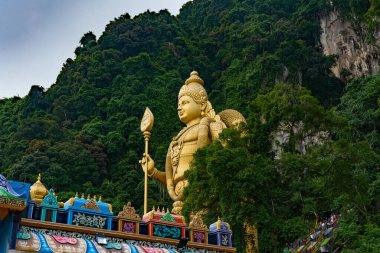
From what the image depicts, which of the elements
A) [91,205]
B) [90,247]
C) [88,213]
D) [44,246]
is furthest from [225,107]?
[44,246]

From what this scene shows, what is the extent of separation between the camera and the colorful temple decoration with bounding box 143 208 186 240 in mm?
9047

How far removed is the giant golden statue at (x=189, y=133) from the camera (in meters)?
16.3

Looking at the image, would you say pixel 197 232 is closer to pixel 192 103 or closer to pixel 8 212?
pixel 8 212

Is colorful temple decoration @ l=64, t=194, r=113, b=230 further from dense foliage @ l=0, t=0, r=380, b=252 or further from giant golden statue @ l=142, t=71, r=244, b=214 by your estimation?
giant golden statue @ l=142, t=71, r=244, b=214

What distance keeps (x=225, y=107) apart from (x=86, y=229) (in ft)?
69.4

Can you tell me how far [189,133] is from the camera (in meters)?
16.7

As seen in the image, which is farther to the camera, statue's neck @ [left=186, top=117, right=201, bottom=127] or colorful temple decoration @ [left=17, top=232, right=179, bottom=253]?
statue's neck @ [left=186, top=117, right=201, bottom=127]

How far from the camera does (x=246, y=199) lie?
12023 mm

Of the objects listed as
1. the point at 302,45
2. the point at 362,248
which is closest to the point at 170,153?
the point at 362,248

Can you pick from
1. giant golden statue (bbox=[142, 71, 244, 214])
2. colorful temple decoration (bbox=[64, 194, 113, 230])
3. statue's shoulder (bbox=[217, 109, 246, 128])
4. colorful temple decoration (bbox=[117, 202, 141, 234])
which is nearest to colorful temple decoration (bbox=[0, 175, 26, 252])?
colorful temple decoration (bbox=[64, 194, 113, 230])

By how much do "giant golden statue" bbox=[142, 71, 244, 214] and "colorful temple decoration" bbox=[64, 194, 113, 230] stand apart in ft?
22.0

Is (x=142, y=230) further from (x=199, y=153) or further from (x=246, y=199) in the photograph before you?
(x=199, y=153)

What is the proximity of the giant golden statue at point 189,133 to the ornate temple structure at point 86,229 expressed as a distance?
6118mm

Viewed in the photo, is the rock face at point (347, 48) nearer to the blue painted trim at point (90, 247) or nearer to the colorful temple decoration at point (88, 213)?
the colorful temple decoration at point (88, 213)
